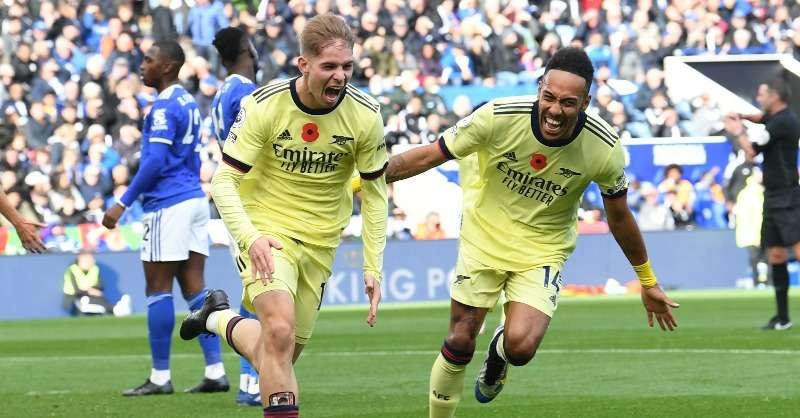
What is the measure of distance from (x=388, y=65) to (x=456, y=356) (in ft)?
67.7

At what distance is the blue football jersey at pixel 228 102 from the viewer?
10.2 metres

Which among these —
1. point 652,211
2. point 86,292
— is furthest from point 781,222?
point 86,292

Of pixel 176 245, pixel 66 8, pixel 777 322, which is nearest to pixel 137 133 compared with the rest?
pixel 66 8

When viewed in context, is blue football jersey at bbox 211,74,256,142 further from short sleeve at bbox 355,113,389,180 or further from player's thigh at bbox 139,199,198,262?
short sleeve at bbox 355,113,389,180

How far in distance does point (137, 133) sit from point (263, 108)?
1900 centimetres

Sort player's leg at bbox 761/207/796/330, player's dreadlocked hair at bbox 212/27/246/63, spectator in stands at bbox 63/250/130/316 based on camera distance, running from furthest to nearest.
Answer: spectator in stands at bbox 63/250/130/316 → player's leg at bbox 761/207/796/330 → player's dreadlocked hair at bbox 212/27/246/63

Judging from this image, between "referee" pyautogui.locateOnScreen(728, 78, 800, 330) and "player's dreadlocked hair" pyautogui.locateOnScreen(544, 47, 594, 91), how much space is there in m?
8.07

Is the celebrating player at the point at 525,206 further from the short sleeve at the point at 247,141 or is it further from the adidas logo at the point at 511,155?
the short sleeve at the point at 247,141

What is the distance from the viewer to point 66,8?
29.1 m

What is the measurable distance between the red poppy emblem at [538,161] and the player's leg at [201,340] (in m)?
3.63

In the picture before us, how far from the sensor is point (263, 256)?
23.2ft

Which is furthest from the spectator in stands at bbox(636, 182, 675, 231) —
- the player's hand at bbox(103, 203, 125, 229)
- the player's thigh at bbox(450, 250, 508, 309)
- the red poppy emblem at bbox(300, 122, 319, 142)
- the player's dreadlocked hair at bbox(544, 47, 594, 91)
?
the red poppy emblem at bbox(300, 122, 319, 142)

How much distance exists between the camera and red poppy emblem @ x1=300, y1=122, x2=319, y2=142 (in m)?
7.67

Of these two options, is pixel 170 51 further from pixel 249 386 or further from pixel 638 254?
pixel 638 254
